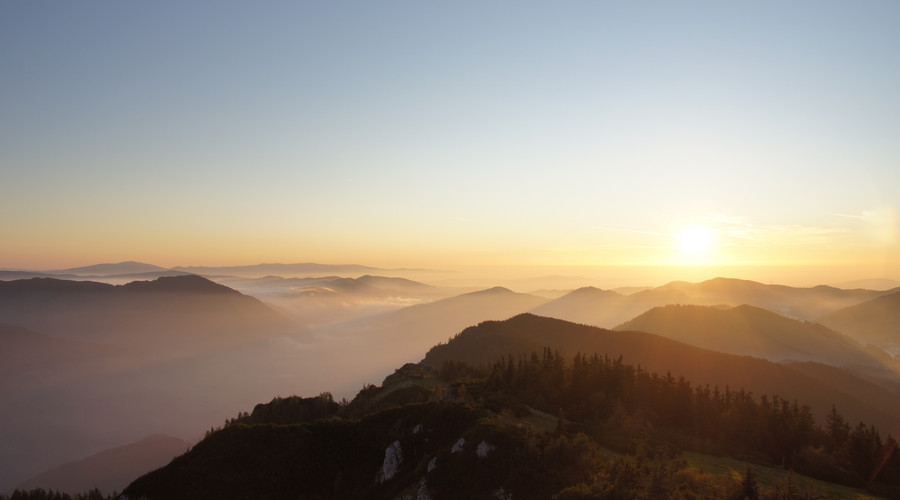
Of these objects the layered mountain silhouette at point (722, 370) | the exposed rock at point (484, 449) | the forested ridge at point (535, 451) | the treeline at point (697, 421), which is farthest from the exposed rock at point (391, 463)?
the layered mountain silhouette at point (722, 370)

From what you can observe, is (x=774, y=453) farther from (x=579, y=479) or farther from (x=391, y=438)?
(x=391, y=438)

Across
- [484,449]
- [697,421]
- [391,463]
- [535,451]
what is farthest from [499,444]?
[697,421]

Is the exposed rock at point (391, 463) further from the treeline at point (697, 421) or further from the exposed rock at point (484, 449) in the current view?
the treeline at point (697, 421)

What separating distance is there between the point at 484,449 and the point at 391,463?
10.9 metres

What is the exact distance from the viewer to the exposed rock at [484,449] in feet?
110

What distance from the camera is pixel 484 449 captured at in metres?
33.9

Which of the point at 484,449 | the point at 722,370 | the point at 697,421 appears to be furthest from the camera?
the point at 722,370

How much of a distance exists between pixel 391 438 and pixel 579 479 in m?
20.6

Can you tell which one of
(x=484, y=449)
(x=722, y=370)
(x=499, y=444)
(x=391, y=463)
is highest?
(x=499, y=444)

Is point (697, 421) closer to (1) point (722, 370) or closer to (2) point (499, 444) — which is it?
(2) point (499, 444)

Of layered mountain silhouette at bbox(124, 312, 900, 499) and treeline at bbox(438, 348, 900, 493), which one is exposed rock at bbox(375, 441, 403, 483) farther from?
treeline at bbox(438, 348, 900, 493)

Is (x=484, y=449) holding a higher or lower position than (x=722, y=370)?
higher

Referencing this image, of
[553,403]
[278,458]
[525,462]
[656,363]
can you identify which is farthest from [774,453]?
[656,363]

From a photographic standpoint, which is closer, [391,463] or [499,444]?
[499,444]
